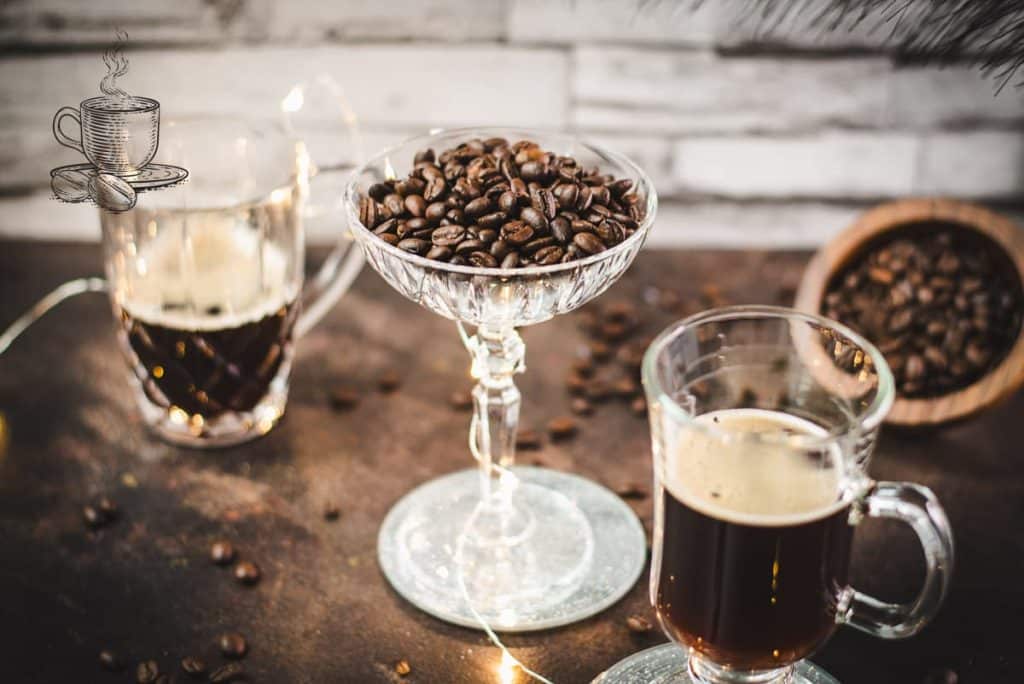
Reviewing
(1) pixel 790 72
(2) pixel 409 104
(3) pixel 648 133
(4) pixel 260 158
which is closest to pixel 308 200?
(4) pixel 260 158

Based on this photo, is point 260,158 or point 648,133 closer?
point 260,158

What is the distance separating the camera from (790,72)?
74.1 inches

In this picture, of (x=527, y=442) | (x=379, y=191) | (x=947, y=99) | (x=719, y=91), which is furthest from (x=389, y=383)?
(x=947, y=99)

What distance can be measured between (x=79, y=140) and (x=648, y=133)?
1.05 m

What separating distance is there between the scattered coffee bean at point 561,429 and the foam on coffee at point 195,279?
416 millimetres

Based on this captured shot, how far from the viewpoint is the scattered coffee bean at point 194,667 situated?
109cm

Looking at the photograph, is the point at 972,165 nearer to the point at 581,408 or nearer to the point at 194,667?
the point at 581,408

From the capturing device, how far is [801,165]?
1.99 m

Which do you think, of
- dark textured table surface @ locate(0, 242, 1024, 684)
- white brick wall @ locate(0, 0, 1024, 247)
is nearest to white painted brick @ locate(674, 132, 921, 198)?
white brick wall @ locate(0, 0, 1024, 247)

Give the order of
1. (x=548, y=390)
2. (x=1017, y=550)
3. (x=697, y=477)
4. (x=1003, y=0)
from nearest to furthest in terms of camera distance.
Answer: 1. (x=697, y=477)
2. (x=1003, y=0)
3. (x=1017, y=550)
4. (x=548, y=390)

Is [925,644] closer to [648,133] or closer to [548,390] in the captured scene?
[548,390]

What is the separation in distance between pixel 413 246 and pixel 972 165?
132 centimetres

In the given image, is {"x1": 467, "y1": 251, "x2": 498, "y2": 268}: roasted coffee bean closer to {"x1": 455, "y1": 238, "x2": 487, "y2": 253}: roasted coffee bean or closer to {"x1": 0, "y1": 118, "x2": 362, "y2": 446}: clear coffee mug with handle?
{"x1": 455, "y1": 238, "x2": 487, "y2": 253}: roasted coffee bean

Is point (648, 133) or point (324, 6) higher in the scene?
point (324, 6)
